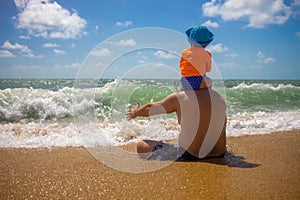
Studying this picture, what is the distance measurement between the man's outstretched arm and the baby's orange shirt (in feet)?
0.87

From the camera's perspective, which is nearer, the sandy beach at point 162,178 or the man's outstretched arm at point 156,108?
the sandy beach at point 162,178

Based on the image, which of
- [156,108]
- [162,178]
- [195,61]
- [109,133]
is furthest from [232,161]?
[109,133]

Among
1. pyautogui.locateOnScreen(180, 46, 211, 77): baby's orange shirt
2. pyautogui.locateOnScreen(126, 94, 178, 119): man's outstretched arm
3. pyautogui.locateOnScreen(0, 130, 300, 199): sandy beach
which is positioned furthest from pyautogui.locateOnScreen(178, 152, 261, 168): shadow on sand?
pyautogui.locateOnScreen(180, 46, 211, 77): baby's orange shirt

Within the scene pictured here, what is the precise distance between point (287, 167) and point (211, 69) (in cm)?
109

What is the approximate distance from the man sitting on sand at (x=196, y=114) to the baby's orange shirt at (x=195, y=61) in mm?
116

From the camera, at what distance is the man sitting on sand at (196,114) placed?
7.91 feet

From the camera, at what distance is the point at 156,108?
94.8 inches

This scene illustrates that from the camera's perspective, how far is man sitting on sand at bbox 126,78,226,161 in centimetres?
241

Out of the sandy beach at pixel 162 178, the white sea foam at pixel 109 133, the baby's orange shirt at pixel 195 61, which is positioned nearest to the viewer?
the sandy beach at pixel 162 178

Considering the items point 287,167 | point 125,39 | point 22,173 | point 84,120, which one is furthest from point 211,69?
point 84,120

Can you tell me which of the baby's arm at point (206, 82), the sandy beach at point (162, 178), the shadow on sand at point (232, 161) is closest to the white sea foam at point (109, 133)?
the sandy beach at point (162, 178)

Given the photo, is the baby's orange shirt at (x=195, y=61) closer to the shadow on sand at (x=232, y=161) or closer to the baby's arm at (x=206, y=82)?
the baby's arm at (x=206, y=82)

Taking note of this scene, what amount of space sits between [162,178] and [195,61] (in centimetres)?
103

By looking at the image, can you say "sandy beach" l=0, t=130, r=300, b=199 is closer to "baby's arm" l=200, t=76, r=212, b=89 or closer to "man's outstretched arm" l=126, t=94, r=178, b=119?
"man's outstretched arm" l=126, t=94, r=178, b=119
